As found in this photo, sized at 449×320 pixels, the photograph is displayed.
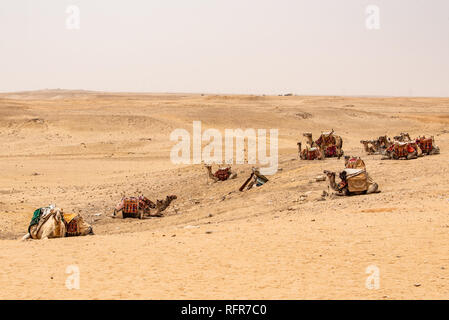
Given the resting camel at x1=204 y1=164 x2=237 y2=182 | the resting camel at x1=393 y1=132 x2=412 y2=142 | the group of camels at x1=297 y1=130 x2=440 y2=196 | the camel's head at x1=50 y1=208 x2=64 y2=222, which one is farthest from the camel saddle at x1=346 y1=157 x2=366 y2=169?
the camel's head at x1=50 y1=208 x2=64 y2=222

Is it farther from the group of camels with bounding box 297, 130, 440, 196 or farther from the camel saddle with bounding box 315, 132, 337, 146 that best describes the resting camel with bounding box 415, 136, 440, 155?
the camel saddle with bounding box 315, 132, 337, 146

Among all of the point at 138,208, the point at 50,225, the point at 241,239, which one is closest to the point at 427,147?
the point at 138,208

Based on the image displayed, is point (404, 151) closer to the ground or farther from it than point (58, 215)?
farther from it

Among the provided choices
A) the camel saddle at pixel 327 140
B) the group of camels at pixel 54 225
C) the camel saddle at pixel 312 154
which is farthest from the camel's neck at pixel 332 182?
the camel saddle at pixel 327 140

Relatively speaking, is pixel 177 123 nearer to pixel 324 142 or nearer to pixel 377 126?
pixel 377 126

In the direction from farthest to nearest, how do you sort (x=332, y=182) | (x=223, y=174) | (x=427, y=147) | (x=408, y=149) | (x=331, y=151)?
(x=331, y=151) < (x=223, y=174) < (x=427, y=147) < (x=408, y=149) < (x=332, y=182)

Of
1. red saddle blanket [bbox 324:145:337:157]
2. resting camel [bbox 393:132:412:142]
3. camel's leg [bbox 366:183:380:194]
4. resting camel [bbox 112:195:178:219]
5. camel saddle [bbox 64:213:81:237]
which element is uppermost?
resting camel [bbox 393:132:412:142]

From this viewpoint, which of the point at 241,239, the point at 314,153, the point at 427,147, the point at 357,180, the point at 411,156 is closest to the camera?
the point at 241,239

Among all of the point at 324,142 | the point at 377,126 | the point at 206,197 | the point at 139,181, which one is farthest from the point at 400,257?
the point at 377,126

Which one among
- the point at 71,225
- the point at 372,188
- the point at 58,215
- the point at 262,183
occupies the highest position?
the point at 372,188

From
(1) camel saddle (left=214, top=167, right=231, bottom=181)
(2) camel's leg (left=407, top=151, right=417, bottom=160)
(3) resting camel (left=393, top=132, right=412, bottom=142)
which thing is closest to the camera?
(2) camel's leg (left=407, top=151, right=417, bottom=160)

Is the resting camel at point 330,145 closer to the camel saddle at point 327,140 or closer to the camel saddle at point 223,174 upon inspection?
the camel saddle at point 327,140

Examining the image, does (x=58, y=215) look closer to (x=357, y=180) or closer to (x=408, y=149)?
(x=357, y=180)

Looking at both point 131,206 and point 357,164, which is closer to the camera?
point 357,164
